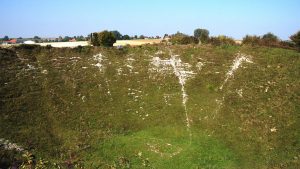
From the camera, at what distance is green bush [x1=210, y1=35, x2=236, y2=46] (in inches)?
2268

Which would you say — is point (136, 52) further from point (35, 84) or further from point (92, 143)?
point (92, 143)

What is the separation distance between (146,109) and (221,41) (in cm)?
2470

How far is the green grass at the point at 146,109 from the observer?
31641 mm

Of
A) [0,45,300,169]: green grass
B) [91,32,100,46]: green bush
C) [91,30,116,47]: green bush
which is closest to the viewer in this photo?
[0,45,300,169]: green grass

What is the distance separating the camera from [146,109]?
1551 inches

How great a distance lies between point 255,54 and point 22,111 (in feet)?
107

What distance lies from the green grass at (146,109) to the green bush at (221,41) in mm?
4934

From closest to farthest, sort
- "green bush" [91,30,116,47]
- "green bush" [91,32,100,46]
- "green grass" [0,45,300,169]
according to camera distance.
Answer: "green grass" [0,45,300,169]
"green bush" [91,30,116,47]
"green bush" [91,32,100,46]

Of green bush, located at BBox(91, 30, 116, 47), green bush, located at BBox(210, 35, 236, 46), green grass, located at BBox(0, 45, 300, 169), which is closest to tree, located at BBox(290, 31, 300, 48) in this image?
green grass, located at BBox(0, 45, 300, 169)

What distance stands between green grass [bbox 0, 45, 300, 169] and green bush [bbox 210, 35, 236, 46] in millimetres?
4934

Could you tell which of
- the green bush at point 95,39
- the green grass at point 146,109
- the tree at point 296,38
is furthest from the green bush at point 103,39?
the tree at point 296,38

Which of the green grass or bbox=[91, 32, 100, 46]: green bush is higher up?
bbox=[91, 32, 100, 46]: green bush

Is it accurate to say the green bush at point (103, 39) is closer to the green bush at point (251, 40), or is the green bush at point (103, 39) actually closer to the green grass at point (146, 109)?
the green grass at point (146, 109)

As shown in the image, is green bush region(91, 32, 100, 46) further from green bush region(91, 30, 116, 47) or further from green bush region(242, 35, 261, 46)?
green bush region(242, 35, 261, 46)
